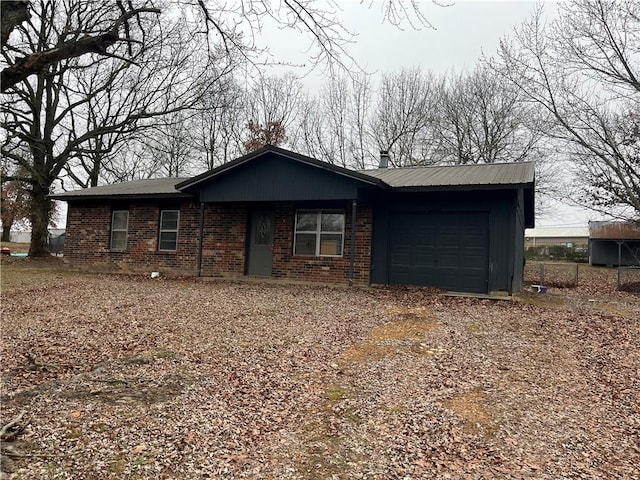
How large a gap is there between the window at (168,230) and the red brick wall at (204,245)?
0.51ft

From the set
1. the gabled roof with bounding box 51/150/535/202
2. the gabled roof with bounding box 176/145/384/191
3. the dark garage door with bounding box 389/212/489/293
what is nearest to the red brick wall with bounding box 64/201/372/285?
the gabled roof with bounding box 51/150/535/202

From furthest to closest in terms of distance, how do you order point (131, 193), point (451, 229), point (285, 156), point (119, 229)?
1. point (119, 229)
2. point (131, 193)
3. point (285, 156)
4. point (451, 229)

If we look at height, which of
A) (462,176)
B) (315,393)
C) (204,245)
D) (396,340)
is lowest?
(315,393)

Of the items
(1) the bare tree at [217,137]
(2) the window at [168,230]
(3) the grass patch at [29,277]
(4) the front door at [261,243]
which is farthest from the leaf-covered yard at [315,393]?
(1) the bare tree at [217,137]

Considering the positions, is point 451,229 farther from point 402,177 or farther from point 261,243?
point 261,243

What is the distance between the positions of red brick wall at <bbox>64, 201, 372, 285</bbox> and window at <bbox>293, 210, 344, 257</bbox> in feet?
0.60

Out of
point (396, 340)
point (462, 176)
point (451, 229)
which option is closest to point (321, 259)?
point (451, 229)

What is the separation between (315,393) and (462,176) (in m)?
8.46

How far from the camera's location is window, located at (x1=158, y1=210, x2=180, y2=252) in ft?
44.8

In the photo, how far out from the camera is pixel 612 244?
1185 inches

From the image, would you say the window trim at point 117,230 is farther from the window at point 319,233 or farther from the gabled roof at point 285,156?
the window at point 319,233

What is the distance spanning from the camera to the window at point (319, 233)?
11.7 metres

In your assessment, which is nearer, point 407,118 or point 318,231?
point 318,231

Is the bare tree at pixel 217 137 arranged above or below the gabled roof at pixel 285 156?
above
